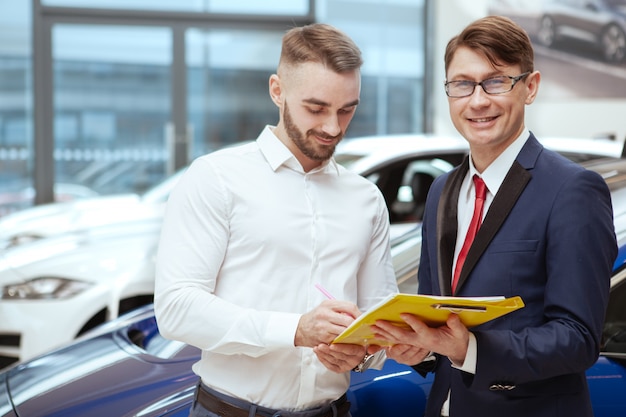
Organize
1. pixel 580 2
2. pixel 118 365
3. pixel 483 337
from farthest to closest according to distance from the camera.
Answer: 1. pixel 580 2
2. pixel 118 365
3. pixel 483 337

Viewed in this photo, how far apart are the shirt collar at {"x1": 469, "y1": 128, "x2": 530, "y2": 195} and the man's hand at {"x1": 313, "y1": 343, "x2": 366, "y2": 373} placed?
42cm

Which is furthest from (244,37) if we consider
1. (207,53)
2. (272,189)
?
(272,189)

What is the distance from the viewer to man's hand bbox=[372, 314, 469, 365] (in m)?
1.44

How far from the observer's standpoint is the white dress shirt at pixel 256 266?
1596mm

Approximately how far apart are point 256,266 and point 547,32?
6674mm

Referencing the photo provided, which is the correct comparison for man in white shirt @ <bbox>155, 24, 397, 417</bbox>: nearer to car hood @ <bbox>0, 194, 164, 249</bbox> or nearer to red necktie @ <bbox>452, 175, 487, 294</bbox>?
red necktie @ <bbox>452, 175, 487, 294</bbox>

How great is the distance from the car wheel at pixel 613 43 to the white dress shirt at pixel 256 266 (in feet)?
20.4

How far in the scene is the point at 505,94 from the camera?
1.60 metres

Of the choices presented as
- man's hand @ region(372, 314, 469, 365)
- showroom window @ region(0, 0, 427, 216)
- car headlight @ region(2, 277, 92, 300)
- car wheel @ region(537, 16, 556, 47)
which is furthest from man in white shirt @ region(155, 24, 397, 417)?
showroom window @ region(0, 0, 427, 216)

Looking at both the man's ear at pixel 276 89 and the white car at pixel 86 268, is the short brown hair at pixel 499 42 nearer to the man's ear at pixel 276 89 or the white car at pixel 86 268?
the man's ear at pixel 276 89

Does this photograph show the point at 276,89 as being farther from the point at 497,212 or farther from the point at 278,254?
the point at 497,212

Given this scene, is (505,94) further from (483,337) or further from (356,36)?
(356,36)

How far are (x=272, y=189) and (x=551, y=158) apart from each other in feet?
1.88

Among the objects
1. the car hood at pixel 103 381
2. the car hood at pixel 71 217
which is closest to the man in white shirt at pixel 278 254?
the car hood at pixel 103 381
